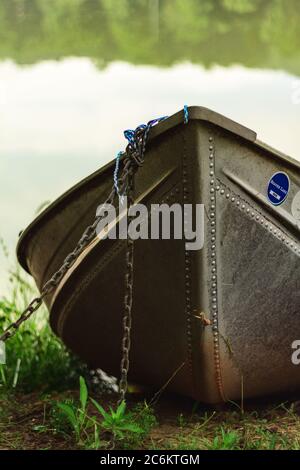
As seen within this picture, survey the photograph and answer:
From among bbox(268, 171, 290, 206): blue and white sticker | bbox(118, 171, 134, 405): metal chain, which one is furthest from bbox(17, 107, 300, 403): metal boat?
bbox(118, 171, 134, 405): metal chain

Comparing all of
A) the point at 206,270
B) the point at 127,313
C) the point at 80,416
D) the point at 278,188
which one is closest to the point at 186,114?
the point at 278,188

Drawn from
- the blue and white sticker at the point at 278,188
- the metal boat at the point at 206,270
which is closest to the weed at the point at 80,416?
the metal boat at the point at 206,270

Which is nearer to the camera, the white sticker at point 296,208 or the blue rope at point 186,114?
the blue rope at point 186,114

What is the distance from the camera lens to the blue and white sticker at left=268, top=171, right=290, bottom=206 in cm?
401

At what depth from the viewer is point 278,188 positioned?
404 cm

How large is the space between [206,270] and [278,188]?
539 millimetres

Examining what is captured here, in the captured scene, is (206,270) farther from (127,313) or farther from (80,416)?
(80,416)

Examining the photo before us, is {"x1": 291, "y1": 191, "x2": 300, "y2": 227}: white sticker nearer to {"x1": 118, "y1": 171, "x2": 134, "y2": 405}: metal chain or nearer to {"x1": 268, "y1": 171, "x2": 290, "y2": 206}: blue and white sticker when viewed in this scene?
{"x1": 268, "y1": 171, "x2": 290, "y2": 206}: blue and white sticker

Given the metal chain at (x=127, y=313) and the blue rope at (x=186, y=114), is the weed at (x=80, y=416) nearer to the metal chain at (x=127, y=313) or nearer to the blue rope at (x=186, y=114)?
the metal chain at (x=127, y=313)

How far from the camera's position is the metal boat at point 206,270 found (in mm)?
3850

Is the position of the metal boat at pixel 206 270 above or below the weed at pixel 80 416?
above

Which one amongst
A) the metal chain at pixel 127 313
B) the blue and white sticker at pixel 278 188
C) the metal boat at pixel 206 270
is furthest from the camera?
the blue and white sticker at pixel 278 188

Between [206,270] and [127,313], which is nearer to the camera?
[127,313]

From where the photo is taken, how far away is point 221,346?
407cm
